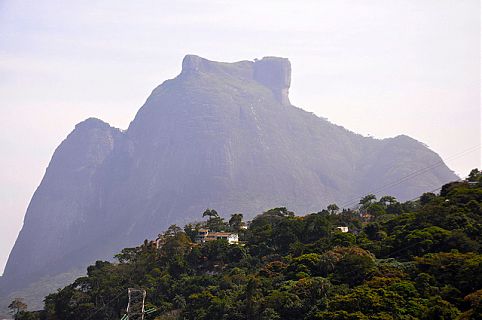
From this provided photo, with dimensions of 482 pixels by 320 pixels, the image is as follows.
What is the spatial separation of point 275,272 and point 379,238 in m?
7.80

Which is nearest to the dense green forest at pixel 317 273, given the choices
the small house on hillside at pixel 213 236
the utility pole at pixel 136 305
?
the utility pole at pixel 136 305

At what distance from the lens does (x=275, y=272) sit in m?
50.8

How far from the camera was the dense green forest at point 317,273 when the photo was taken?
3725 cm

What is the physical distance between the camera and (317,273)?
46719mm

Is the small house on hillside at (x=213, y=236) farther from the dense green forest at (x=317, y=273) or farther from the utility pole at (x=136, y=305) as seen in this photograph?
the utility pole at (x=136, y=305)

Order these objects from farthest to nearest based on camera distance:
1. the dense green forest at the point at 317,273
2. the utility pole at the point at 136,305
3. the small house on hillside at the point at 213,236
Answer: the small house on hillside at the point at 213,236 → the utility pole at the point at 136,305 → the dense green forest at the point at 317,273

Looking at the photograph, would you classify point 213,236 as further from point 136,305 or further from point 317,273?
point 317,273

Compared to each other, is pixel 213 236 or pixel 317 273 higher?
pixel 213 236

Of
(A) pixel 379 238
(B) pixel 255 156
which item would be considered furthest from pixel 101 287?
(B) pixel 255 156

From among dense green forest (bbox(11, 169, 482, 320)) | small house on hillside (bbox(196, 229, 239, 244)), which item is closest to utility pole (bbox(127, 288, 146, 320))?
dense green forest (bbox(11, 169, 482, 320))

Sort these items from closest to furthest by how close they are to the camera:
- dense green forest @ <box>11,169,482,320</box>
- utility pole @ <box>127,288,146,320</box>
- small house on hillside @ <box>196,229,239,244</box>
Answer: dense green forest @ <box>11,169,482,320</box> < utility pole @ <box>127,288,146,320</box> < small house on hillside @ <box>196,229,239,244</box>

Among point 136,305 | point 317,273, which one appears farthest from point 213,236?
point 317,273

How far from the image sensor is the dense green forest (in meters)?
37.2

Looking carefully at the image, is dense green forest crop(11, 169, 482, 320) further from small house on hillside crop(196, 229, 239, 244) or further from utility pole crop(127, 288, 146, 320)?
small house on hillside crop(196, 229, 239, 244)
